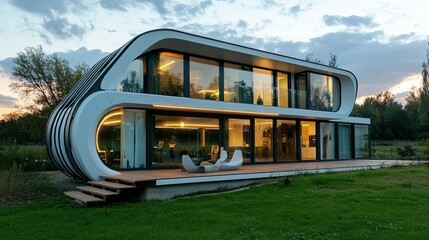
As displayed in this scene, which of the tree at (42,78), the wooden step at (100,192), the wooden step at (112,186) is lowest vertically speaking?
the wooden step at (100,192)

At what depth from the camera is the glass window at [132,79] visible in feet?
41.6

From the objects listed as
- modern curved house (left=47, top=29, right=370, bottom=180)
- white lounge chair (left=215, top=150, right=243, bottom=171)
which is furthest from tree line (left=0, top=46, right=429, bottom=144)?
white lounge chair (left=215, top=150, right=243, bottom=171)

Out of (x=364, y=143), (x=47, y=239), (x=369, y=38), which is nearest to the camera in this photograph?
(x=47, y=239)

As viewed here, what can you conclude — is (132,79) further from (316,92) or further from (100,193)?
(316,92)

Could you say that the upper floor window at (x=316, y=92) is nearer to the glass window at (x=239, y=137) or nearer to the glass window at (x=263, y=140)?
the glass window at (x=263, y=140)

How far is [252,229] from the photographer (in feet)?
20.4

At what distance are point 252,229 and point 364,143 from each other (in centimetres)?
1780

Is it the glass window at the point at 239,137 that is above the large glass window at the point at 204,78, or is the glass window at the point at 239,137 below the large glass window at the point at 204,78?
below

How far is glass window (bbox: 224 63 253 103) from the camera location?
1565cm

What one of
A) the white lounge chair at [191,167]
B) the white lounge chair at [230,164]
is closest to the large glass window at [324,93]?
the white lounge chair at [230,164]

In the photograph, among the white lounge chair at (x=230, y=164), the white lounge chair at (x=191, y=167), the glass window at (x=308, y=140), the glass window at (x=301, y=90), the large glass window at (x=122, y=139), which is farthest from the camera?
the glass window at (x=308, y=140)

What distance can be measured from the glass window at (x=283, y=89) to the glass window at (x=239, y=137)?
7.45ft

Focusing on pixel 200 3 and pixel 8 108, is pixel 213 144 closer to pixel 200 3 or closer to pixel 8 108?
pixel 200 3

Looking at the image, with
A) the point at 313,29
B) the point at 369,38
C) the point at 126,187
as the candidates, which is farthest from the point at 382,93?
the point at 126,187
